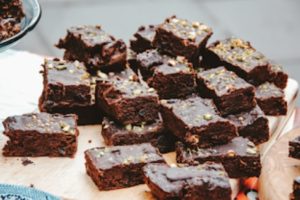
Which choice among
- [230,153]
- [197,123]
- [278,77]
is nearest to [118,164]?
[197,123]

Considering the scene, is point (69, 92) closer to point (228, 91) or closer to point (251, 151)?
point (228, 91)

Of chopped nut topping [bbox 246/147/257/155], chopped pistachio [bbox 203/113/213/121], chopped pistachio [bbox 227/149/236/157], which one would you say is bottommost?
chopped pistachio [bbox 227/149/236/157]

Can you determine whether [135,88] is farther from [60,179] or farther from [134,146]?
[60,179]

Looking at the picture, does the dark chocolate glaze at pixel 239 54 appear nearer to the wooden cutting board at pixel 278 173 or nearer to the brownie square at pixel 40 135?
the wooden cutting board at pixel 278 173

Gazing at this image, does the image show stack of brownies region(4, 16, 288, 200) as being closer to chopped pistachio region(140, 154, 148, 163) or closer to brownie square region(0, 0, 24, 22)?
chopped pistachio region(140, 154, 148, 163)

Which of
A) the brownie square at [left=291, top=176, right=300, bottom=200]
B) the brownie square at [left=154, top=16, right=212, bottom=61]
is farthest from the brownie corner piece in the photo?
the brownie square at [left=291, top=176, right=300, bottom=200]

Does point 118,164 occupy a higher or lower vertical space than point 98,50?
lower
